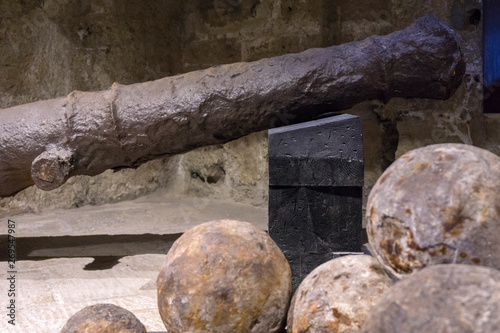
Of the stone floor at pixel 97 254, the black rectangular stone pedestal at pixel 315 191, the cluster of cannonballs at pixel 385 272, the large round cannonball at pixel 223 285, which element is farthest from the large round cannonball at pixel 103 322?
the black rectangular stone pedestal at pixel 315 191

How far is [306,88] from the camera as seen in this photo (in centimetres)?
331

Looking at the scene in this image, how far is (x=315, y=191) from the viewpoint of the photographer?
292 cm

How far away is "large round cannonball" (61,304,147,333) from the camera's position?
6.80ft

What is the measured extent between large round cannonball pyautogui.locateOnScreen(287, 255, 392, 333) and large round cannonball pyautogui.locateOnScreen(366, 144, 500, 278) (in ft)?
0.32

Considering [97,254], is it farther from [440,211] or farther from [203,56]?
[440,211]

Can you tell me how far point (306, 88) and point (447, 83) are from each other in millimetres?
930

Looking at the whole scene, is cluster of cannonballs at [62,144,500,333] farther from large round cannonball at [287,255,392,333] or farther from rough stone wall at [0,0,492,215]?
rough stone wall at [0,0,492,215]

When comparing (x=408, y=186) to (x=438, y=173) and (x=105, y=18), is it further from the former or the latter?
(x=105, y=18)

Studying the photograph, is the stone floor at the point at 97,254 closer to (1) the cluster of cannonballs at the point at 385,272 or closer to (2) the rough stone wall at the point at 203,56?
(2) the rough stone wall at the point at 203,56

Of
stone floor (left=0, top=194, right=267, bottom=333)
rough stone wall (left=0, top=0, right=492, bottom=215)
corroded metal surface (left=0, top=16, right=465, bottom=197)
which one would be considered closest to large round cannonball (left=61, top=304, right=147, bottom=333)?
stone floor (left=0, top=194, right=267, bottom=333)

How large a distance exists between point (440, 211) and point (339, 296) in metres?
0.48

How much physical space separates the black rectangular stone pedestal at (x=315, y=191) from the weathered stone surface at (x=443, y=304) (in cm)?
153

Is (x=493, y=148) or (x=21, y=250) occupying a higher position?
(x=493, y=148)

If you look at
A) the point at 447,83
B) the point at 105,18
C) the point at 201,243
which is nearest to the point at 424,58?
the point at 447,83
